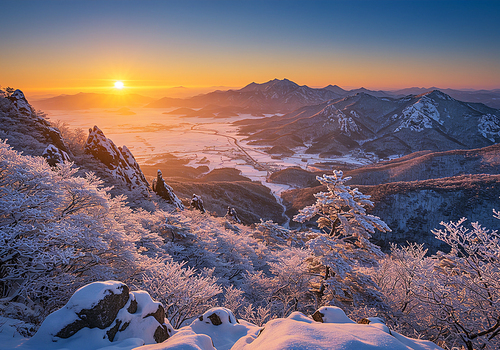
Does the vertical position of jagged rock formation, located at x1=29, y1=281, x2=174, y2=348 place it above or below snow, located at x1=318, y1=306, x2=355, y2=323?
above

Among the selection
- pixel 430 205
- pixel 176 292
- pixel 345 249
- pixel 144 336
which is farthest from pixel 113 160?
pixel 430 205

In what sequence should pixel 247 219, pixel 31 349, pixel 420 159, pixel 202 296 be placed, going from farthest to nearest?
pixel 420 159 < pixel 247 219 < pixel 202 296 < pixel 31 349

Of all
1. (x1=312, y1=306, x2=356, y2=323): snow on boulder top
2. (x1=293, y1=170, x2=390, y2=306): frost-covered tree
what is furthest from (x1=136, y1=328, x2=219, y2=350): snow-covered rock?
(x1=293, y1=170, x2=390, y2=306): frost-covered tree

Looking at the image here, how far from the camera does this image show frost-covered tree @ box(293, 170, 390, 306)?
43.4 ft

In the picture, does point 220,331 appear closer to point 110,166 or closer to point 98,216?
point 98,216

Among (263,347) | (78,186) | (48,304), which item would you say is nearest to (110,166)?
(78,186)

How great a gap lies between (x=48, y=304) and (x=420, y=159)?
15551 centimetres

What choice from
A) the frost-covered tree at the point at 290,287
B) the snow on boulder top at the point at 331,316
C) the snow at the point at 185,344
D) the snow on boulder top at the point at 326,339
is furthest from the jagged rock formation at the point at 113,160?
the snow on boulder top at the point at 326,339

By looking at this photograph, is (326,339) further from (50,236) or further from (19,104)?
(19,104)

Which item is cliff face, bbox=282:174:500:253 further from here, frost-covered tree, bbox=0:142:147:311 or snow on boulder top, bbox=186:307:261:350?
frost-covered tree, bbox=0:142:147:311

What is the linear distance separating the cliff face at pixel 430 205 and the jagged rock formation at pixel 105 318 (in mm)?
68631

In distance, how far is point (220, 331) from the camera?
10102 millimetres

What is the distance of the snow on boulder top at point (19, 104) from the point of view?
1292 inches

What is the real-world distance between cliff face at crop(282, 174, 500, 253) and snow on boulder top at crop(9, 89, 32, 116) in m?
81.7
